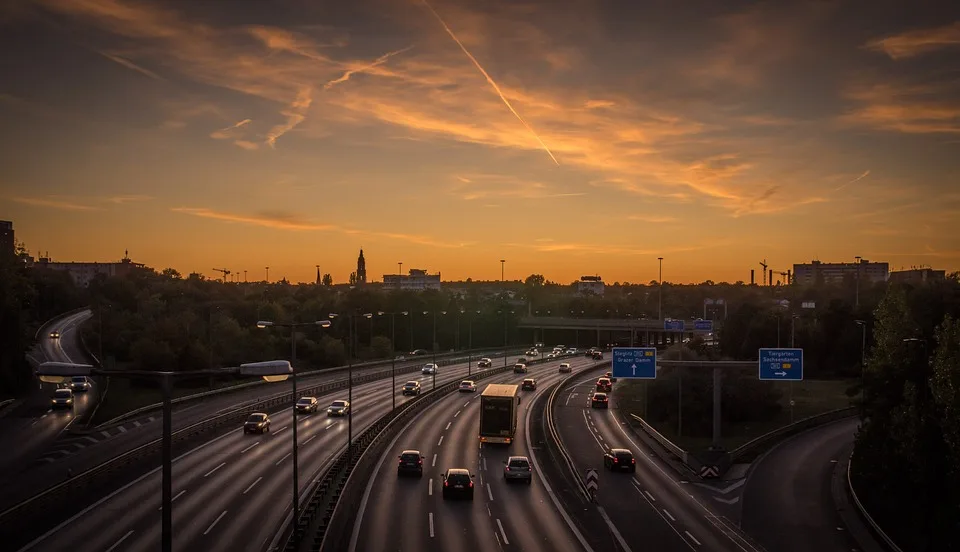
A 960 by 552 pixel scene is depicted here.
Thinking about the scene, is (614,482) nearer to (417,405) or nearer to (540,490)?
(540,490)

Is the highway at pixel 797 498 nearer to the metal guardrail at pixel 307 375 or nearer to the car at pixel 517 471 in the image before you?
the car at pixel 517 471

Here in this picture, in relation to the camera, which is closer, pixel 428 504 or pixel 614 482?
pixel 428 504

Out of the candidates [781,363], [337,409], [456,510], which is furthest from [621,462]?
[337,409]

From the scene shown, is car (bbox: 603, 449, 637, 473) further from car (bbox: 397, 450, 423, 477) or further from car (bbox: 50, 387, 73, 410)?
car (bbox: 50, 387, 73, 410)

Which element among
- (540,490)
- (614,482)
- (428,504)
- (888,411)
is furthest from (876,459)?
(428,504)

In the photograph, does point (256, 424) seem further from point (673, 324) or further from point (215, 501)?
point (673, 324)

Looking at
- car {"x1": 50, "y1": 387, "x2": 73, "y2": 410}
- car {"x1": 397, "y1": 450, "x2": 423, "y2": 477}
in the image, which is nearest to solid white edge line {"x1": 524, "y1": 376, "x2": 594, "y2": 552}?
car {"x1": 397, "y1": 450, "x2": 423, "y2": 477}
